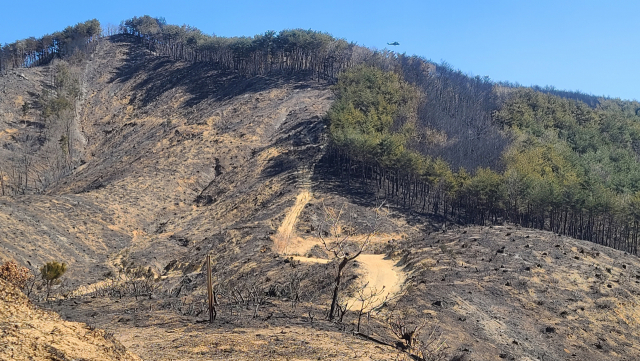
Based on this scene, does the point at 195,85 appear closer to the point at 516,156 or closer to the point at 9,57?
the point at 9,57

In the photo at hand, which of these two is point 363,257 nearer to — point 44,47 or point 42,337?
point 42,337

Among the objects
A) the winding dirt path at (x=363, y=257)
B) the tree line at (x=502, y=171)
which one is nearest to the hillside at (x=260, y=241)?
the winding dirt path at (x=363, y=257)

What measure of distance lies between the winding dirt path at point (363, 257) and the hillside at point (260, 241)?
7.1 inches

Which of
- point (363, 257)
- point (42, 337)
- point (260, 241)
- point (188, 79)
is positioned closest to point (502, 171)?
point (363, 257)

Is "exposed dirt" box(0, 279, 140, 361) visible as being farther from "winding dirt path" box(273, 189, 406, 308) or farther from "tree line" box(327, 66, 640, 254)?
"tree line" box(327, 66, 640, 254)

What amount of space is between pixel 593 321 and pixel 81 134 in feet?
269

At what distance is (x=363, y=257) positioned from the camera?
31.7 m

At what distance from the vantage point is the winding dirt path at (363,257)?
2506cm

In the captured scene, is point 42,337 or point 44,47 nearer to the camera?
point 42,337

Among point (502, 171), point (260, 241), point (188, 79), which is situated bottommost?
point (260, 241)

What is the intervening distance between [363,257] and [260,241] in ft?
29.0

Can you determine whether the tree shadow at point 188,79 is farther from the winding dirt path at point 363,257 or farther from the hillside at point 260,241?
the winding dirt path at point 363,257

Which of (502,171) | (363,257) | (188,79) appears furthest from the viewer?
(188,79)

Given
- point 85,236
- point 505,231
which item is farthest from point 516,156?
point 85,236
